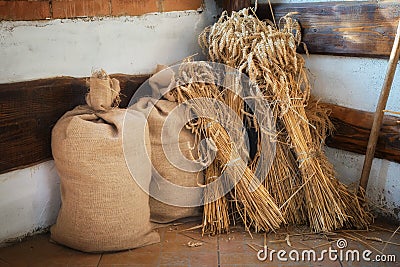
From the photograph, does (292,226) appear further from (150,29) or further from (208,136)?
(150,29)

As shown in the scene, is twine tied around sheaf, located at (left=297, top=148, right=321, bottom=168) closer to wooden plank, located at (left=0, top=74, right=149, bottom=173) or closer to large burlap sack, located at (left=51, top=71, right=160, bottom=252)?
large burlap sack, located at (left=51, top=71, right=160, bottom=252)

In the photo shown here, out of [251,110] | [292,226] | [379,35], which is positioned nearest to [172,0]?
[251,110]

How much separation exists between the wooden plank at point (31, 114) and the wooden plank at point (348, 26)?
1122 millimetres

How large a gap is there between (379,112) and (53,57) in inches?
55.4

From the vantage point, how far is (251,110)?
84.5 inches

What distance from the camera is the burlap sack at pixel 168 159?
80.3 inches

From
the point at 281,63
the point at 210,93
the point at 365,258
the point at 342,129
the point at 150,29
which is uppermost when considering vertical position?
the point at 150,29

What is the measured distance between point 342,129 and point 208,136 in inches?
26.7

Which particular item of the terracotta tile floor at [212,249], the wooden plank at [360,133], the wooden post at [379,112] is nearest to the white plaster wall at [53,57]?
the terracotta tile floor at [212,249]

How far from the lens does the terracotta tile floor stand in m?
1.80

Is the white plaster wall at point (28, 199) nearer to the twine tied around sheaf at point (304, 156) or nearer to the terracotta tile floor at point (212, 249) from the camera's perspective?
the terracotta tile floor at point (212, 249)

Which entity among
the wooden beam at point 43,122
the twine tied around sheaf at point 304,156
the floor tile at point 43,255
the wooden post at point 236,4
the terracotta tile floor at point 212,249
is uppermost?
the wooden post at point 236,4

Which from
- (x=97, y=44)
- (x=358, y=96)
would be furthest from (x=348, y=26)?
(x=97, y=44)

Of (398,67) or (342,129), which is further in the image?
(342,129)
